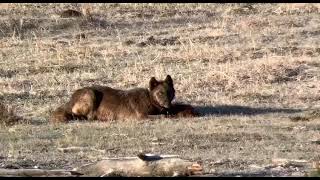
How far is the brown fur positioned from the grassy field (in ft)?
1.80

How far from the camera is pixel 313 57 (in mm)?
23219

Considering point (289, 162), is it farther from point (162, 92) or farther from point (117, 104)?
point (117, 104)

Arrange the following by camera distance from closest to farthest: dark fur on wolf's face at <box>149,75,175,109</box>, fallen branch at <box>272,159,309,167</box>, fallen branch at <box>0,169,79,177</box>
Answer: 1. fallen branch at <box>0,169,79,177</box>
2. fallen branch at <box>272,159,309,167</box>
3. dark fur on wolf's face at <box>149,75,175,109</box>

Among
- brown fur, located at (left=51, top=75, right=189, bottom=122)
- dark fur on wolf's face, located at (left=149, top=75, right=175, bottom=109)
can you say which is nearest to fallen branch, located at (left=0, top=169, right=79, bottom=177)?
brown fur, located at (left=51, top=75, right=189, bottom=122)

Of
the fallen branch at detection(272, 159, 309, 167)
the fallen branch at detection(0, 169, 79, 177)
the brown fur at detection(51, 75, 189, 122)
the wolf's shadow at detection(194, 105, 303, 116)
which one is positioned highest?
the brown fur at detection(51, 75, 189, 122)

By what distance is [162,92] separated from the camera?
54.4ft

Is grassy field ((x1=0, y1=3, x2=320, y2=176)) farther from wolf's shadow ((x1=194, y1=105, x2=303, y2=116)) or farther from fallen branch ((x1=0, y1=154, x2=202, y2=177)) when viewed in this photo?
fallen branch ((x1=0, y1=154, x2=202, y2=177))

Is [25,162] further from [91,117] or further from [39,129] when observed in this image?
[91,117]

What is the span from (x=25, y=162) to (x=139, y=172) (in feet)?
7.61

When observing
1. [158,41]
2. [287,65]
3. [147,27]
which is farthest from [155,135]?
[147,27]

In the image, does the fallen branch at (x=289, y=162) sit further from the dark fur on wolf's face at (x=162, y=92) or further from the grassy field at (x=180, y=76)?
the dark fur on wolf's face at (x=162, y=92)

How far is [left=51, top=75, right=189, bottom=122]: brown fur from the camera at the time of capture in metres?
16.5

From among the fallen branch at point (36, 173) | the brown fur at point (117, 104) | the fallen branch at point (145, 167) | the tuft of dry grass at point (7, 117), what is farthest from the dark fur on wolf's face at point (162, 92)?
the fallen branch at point (36, 173)

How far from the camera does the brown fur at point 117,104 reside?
54.3 feet
